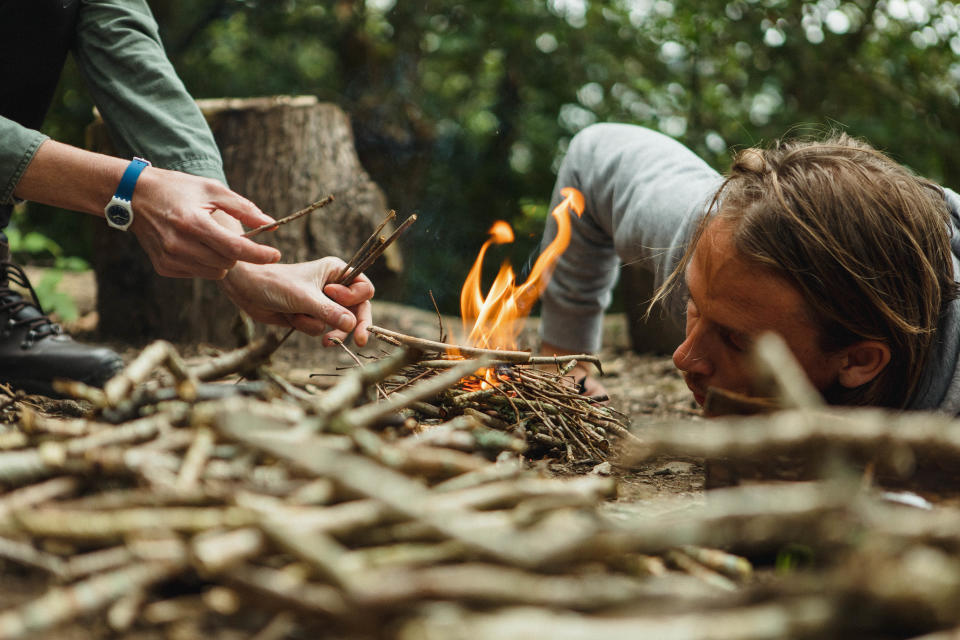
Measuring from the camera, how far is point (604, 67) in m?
6.89

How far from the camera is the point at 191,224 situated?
76.4 inches

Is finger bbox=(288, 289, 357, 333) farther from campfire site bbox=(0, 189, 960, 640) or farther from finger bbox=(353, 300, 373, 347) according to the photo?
campfire site bbox=(0, 189, 960, 640)

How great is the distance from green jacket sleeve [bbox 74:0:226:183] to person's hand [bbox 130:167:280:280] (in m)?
0.44

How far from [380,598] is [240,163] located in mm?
3862

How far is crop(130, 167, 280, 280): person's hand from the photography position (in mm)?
1929

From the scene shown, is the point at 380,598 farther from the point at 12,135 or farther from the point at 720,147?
the point at 720,147

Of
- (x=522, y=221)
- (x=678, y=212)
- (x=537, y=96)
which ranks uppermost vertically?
(x=537, y=96)

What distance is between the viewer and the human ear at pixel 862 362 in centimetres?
195

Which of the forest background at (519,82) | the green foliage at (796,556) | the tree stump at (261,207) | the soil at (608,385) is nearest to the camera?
the soil at (608,385)

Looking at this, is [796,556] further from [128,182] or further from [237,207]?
[128,182]

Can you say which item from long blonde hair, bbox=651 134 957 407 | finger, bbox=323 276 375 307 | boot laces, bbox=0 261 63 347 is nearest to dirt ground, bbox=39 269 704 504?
finger, bbox=323 276 375 307

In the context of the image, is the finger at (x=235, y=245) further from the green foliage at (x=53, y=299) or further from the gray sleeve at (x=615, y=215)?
the green foliage at (x=53, y=299)

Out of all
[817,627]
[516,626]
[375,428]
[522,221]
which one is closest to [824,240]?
[375,428]

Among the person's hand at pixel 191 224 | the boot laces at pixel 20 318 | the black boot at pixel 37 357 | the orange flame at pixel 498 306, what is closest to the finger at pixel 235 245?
the person's hand at pixel 191 224
